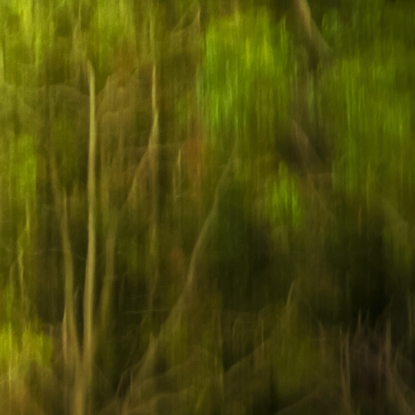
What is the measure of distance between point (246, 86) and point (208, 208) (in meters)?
0.30

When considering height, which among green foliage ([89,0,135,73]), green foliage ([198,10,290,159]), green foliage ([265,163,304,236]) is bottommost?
green foliage ([265,163,304,236])

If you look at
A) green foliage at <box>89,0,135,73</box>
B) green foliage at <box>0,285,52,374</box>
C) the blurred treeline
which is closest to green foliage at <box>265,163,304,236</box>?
the blurred treeline

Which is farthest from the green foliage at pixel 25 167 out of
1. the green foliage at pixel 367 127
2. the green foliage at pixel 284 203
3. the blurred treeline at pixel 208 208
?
the green foliage at pixel 367 127

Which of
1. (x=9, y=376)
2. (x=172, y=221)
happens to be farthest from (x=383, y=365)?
(x=9, y=376)

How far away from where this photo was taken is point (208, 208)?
45.4 inches

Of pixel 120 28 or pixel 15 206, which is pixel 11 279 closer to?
pixel 15 206

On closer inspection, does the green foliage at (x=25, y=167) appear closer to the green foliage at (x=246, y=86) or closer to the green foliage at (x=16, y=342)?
the green foliage at (x=16, y=342)

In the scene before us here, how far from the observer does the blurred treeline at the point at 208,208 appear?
1.13 m

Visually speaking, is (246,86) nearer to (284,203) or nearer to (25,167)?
(284,203)

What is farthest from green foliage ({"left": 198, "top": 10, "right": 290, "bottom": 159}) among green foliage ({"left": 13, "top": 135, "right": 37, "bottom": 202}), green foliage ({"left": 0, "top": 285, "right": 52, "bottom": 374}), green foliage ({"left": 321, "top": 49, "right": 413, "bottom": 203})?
green foliage ({"left": 0, "top": 285, "right": 52, "bottom": 374})

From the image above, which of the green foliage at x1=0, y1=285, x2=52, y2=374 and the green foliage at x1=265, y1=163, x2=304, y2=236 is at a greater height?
the green foliage at x1=265, y1=163, x2=304, y2=236

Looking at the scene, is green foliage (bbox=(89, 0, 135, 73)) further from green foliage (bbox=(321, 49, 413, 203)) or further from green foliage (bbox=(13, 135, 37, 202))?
green foliage (bbox=(321, 49, 413, 203))

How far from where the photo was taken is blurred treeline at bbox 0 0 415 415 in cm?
113

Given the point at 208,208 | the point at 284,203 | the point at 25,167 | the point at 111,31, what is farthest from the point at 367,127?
the point at 25,167
